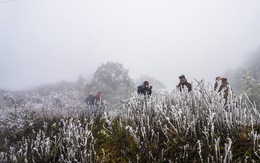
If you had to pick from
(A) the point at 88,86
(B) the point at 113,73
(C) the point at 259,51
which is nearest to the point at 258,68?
(C) the point at 259,51

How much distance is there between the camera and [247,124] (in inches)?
110

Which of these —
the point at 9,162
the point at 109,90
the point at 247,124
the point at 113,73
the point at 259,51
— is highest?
the point at 259,51

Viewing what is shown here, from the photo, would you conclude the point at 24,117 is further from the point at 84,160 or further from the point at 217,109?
the point at 217,109

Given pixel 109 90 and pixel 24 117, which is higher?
pixel 109 90

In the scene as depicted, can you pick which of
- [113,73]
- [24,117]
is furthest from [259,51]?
[24,117]

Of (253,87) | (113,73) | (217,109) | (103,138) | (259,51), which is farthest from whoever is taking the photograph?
(259,51)

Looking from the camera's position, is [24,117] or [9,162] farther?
[24,117]

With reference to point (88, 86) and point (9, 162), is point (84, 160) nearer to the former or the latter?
point (9, 162)

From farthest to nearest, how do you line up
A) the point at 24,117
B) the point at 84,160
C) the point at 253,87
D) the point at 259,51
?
the point at 259,51, the point at 253,87, the point at 24,117, the point at 84,160

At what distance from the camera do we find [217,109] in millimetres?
2766

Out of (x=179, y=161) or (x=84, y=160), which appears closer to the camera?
(x=179, y=161)

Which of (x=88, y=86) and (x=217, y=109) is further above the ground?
(x=88, y=86)

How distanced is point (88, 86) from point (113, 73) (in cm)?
396

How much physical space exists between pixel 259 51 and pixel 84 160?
188 feet
